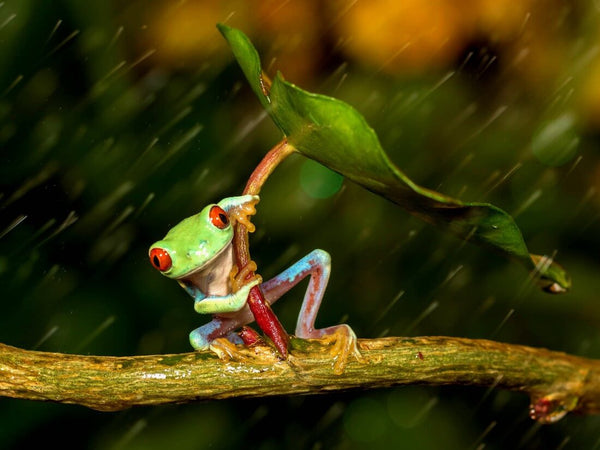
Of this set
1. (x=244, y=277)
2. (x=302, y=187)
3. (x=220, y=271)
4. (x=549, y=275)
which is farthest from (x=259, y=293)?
(x=302, y=187)

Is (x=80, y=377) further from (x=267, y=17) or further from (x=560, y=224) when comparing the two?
(x=560, y=224)

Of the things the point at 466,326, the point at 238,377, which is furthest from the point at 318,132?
the point at 466,326

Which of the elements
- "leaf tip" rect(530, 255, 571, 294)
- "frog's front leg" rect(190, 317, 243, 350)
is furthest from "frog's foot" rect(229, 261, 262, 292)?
"leaf tip" rect(530, 255, 571, 294)

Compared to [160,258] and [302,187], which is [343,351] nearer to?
[160,258]

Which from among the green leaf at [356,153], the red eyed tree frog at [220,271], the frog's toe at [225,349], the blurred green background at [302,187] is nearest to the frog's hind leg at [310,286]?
the red eyed tree frog at [220,271]

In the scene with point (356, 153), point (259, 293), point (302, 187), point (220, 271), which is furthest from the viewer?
point (302, 187)
